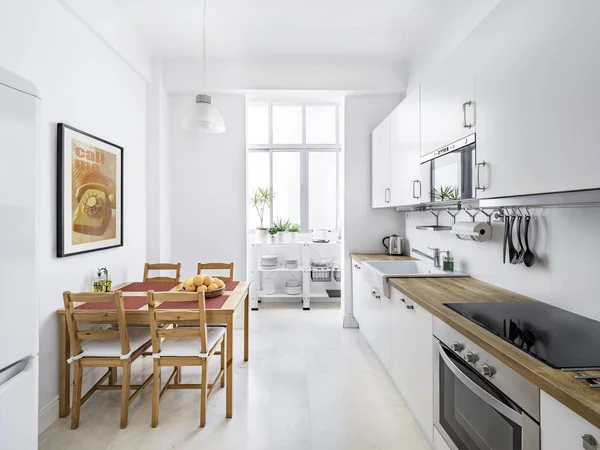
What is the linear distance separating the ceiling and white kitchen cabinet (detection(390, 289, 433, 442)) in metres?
2.22

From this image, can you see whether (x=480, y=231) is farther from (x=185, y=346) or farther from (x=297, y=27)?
(x=297, y=27)

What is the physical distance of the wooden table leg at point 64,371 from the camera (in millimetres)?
2178

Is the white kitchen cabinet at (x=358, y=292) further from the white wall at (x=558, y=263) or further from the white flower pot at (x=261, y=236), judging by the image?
the white flower pot at (x=261, y=236)

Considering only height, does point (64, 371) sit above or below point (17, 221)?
below

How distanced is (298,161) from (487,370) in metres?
4.18

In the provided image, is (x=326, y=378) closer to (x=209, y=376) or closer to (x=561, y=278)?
(x=209, y=376)

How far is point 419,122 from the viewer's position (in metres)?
2.57

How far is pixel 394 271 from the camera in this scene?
3.35 metres

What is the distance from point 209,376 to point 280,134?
3463mm

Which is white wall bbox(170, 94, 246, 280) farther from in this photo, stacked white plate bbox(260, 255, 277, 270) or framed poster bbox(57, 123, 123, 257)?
framed poster bbox(57, 123, 123, 257)

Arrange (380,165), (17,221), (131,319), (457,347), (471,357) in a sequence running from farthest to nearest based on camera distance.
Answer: (380,165)
(131,319)
(457,347)
(471,357)
(17,221)

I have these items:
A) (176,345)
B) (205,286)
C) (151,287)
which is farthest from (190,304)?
(151,287)

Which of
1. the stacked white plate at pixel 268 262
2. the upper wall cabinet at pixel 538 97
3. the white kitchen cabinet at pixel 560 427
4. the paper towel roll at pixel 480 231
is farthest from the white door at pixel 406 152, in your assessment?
the stacked white plate at pixel 268 262

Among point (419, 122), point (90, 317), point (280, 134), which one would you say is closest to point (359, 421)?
point (90, 317)
